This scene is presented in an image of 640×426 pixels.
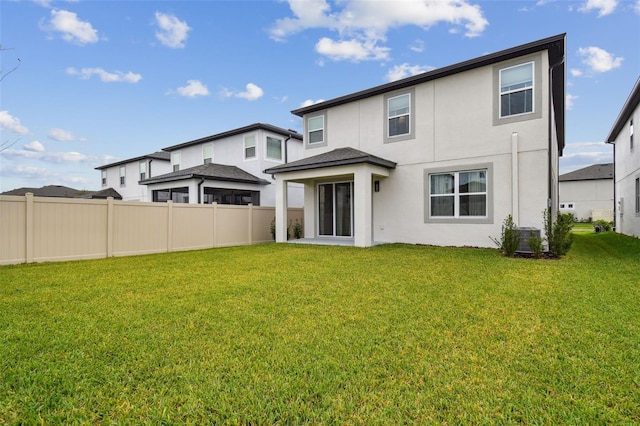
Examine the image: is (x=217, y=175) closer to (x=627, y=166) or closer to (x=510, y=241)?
(x=510, y=241)

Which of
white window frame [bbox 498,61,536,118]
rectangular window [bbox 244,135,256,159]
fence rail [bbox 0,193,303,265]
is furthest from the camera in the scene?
rectangular window [bbox 244,135,256,159]

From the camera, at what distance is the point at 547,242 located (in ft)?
29.8

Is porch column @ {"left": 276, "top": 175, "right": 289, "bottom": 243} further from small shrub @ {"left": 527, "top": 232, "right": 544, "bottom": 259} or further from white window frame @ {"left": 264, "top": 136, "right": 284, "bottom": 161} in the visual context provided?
small shrub @ {"left": 527, "top": 232, "right": 544, "bottom": 259}

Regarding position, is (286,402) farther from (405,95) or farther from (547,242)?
(405,95)

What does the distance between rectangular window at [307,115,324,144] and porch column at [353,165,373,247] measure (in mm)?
3921

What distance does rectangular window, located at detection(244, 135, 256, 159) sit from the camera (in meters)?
17.7

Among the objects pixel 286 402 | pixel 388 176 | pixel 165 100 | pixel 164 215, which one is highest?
pixel 165 100

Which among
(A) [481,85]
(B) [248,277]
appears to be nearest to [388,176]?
(A) [481,85]

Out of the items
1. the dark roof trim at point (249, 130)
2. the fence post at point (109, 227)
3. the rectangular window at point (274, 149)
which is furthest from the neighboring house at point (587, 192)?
the fence post at point (109, 227)

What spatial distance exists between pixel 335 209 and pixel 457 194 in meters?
4.87

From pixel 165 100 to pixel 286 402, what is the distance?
1863cm

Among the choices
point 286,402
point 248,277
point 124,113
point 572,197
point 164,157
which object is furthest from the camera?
point 572,197

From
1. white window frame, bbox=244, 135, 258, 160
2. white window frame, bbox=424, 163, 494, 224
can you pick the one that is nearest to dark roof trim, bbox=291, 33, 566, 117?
white window frame, bbox=424, 163, 494, 224

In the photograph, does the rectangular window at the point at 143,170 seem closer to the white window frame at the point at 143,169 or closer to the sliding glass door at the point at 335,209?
the white window frame at the point at 143,169
